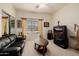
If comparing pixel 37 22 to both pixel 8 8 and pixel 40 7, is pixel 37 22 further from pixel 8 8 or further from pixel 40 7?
pixel 8 8

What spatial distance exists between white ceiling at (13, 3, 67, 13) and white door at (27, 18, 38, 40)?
260mm

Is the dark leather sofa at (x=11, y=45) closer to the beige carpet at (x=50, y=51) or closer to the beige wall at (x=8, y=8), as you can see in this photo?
the beige carpet at (x=50, y=51)

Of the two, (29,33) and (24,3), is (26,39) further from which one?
(24,3)

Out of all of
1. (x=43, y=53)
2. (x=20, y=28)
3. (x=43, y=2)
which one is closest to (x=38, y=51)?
(x=43, y=53)

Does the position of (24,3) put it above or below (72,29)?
above

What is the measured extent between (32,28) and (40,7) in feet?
1.76

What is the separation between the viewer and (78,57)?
8.13 ft

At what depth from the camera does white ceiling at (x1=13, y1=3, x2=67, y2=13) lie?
251 cm

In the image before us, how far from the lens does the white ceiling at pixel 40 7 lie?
2506mm

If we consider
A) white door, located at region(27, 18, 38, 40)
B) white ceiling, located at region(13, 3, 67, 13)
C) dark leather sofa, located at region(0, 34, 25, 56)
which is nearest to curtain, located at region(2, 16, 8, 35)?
dark leather sofa, located at region(0, 34, 25, 56)

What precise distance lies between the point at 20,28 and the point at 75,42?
1.35 meters

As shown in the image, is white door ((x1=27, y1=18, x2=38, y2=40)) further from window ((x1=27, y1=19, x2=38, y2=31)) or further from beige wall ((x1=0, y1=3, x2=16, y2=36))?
beige wall ((x1=0, y1=3, x2=16, y2=36))

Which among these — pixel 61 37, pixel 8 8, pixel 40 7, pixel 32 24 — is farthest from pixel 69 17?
pixel 8 8

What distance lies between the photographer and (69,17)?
2.65 meters
